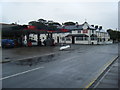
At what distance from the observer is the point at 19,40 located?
122 ft

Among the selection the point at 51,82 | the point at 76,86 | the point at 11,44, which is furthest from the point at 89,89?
the point at 11,44

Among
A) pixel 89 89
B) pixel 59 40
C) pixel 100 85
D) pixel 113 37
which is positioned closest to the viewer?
pixel 89 89

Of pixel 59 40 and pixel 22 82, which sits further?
pixel 59 40

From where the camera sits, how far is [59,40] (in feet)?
211

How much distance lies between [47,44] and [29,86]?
32.7 metres

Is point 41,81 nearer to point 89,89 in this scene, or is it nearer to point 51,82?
point 51,82

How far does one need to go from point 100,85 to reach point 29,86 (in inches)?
125

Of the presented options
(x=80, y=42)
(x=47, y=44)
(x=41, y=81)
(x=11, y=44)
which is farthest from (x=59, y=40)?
(x=41, y=81)

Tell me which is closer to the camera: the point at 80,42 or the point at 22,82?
the point at 22,82

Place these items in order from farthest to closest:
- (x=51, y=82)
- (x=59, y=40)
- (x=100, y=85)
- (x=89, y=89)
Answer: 1. (x=59, y=40)
2. (x=51, y=82)
3. (x=100, y=85)
4. (x=89, y=89)

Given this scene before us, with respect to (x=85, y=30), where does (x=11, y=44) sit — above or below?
below

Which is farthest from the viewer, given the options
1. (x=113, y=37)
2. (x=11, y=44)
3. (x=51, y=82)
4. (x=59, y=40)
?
(x=113, y=37)

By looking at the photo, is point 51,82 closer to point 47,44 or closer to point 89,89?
point 89,89

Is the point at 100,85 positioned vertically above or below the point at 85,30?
below
